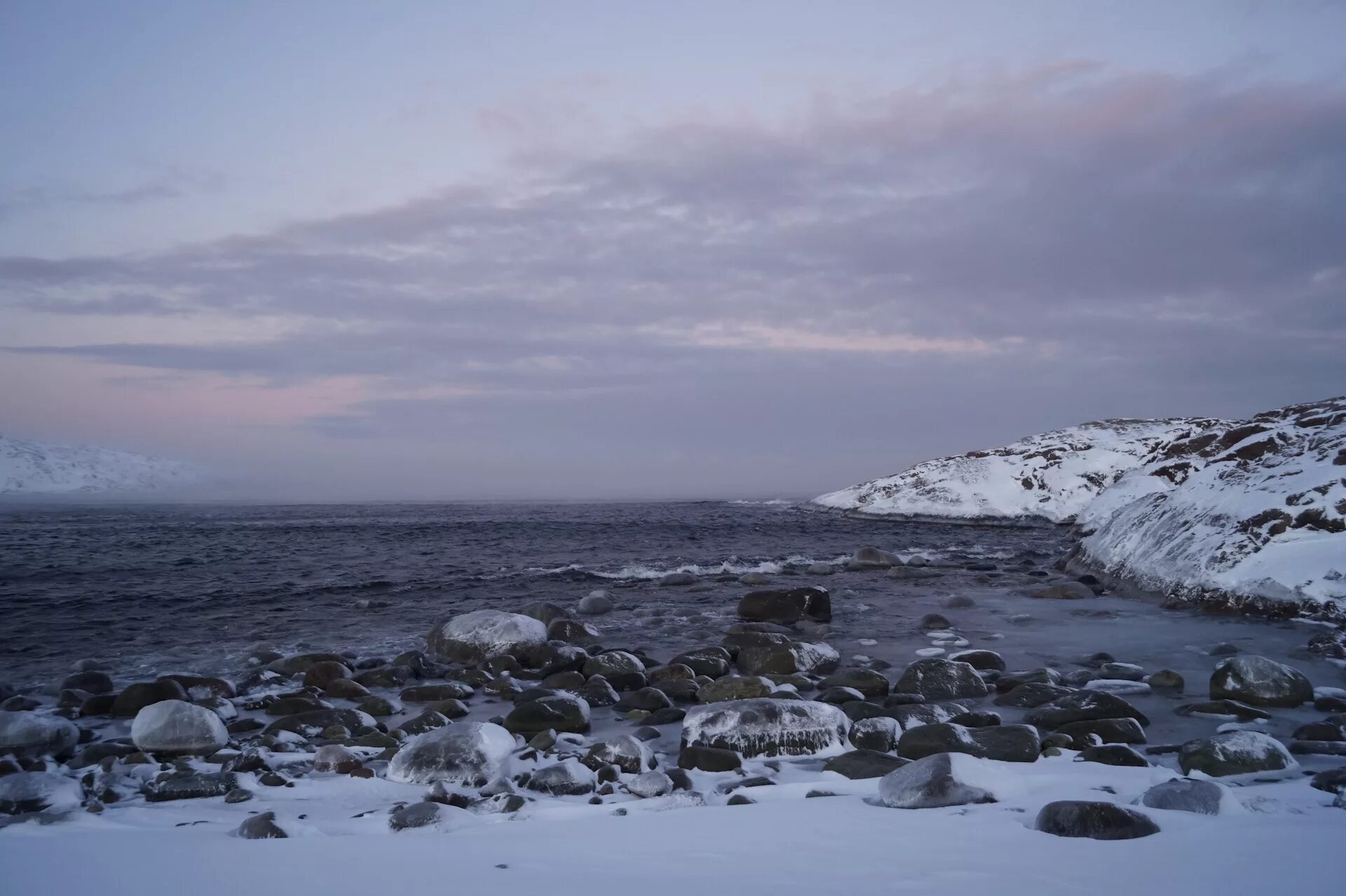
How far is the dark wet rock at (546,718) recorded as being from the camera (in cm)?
786

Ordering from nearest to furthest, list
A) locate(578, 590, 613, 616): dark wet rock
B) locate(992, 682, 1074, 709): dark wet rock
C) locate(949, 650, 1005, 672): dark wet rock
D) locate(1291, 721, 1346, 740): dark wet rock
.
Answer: locate(1291, 721, 1346, 740): dark wet rock < locate(992, 682, 1074, 709): dark wet rock < locate(949, 650, 1005, 672): dark wet rock < locate(578, 590, 613, 616): dark wet rock

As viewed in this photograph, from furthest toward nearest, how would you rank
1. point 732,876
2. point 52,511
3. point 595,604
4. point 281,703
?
point 52,511
point 595,604
point 281,703
point 732,876

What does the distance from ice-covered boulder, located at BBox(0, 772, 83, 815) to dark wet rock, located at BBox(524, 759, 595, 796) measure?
3556mm

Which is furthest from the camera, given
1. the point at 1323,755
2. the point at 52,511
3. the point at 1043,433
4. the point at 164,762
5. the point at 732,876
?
the point at 1043,433

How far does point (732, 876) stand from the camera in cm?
365

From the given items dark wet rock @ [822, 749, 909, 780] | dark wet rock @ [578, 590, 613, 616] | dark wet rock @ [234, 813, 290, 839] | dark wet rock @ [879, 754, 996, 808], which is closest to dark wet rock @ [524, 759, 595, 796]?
dark wet rock @ [234, 813, 290, 839]

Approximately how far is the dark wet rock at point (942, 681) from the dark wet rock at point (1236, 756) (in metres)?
3.16

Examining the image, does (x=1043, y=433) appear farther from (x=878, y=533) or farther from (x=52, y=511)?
(x=52, y=511)

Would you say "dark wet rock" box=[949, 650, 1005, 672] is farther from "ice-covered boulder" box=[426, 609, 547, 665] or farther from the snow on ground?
"ice-covered boulder" box=[426, 609, 547, 665]

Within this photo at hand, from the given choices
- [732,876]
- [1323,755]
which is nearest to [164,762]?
[732,876]

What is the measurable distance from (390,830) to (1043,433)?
7864 cm

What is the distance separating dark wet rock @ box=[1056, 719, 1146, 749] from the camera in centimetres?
661

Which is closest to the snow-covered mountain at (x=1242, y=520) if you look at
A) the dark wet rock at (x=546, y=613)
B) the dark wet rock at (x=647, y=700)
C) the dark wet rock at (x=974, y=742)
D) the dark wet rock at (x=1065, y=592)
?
the dark wet rock at (x=1065, y=592)

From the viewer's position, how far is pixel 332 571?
81.7ft
